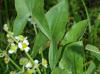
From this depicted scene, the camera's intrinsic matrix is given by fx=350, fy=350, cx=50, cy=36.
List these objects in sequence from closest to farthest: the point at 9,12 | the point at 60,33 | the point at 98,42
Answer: the point at 60,33
the point at 98,42
the point at 9,12

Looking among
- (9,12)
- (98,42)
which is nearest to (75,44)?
(98,42)

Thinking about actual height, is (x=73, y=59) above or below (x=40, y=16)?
below

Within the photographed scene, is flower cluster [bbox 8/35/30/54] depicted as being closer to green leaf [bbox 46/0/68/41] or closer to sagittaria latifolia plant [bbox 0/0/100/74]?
sagittaria latifolia plant [bbox 0/0/100/74]

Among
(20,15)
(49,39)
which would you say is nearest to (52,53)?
(49,39)

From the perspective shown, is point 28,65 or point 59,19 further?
point 59,19

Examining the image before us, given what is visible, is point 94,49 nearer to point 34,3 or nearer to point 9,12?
point 34,3

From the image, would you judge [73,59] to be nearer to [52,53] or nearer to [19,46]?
[52,53]
